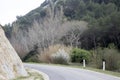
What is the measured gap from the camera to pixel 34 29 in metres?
66.6

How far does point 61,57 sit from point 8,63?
64.7ft

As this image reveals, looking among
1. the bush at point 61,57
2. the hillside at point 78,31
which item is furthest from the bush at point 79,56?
the hillside at point 78,31

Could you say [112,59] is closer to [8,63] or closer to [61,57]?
[61,57]

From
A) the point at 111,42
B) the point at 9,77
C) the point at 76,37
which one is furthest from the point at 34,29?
the point at 9,77

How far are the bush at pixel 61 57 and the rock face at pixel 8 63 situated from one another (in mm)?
17492

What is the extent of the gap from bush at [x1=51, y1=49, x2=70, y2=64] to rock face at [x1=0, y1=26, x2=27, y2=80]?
57.4ft

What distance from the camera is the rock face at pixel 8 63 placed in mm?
18042

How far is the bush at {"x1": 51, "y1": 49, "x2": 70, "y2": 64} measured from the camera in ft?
126

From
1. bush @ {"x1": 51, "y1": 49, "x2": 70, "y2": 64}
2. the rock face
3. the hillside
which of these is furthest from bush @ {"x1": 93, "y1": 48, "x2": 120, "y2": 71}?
the hillside

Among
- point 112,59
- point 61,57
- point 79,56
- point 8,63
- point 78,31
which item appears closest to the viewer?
point 8,63

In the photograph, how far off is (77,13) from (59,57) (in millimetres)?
37342

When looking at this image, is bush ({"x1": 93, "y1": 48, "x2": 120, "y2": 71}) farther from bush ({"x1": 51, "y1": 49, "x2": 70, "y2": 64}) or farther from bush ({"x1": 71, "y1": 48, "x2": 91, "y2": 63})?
bush ({"x1": 71, "y1": 48, "x2": 91, "y2": 63})

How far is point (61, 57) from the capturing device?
38625mm

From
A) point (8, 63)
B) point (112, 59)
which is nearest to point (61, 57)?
point (112, 59)
